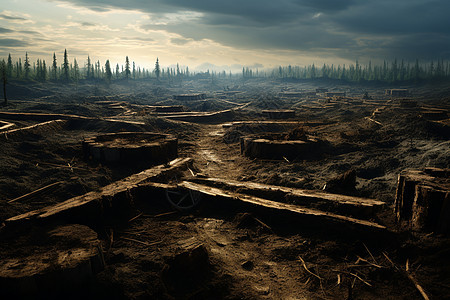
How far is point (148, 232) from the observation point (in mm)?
5047

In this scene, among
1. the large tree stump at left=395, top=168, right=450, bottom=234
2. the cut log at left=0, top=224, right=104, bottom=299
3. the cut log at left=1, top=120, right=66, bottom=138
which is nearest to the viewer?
the cut log at left=0, top=224, right=104, bottom=299

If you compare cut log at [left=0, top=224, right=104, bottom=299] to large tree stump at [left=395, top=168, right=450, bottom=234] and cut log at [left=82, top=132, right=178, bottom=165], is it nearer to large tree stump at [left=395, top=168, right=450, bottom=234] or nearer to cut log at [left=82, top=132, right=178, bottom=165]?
large tree stump at [left=395, top=168, right=450, bottom=234]

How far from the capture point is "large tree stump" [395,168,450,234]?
13.6ft

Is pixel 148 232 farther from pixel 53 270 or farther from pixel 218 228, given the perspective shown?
pixel 53 270

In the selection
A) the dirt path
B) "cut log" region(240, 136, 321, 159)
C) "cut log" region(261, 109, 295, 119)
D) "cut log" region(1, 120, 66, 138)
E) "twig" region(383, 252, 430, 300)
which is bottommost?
"twig" region(383, 252, 430, 300)

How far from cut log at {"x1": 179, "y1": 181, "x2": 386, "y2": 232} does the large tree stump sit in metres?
0.59

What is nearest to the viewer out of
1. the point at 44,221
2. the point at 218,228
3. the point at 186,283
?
the point at 186,283

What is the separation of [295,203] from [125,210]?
3379 mm

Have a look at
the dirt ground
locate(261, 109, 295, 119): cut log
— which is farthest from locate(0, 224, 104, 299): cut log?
locate(261, 109, 295, 119): cut log

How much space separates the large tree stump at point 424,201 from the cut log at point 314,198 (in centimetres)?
41

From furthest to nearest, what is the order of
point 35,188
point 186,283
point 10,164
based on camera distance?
point 10,164, point 35,188, point 186,283

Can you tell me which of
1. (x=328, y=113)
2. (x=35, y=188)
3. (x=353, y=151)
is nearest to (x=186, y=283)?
(x=35, y=188)

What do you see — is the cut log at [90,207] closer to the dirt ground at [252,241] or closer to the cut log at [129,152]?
the dirt ground at [252,241]

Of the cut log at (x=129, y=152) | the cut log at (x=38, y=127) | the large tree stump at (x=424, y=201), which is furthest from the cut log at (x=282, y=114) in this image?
the large tree stump at (x=424, y=201)
